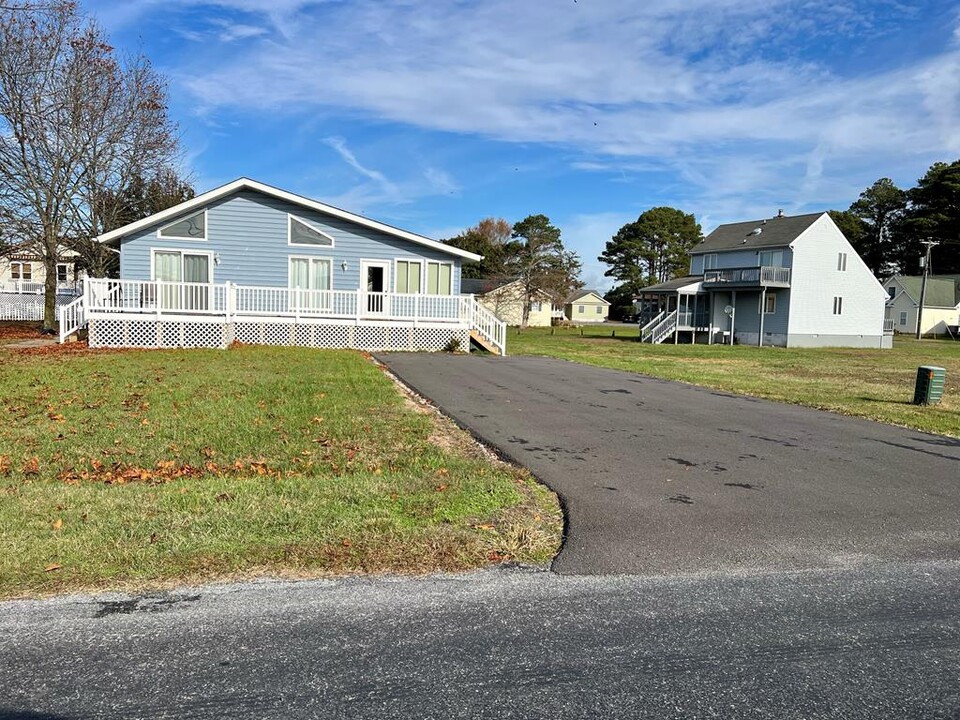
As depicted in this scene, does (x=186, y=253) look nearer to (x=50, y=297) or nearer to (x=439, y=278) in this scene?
(x=50, y=297)

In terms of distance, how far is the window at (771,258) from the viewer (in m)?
39.7

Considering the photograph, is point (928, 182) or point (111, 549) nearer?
point (111, 549)

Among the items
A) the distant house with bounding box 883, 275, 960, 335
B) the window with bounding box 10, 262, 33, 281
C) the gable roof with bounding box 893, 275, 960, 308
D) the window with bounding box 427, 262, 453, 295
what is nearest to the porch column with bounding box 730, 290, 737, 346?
the window with bounding box 427, 262, 453, 295

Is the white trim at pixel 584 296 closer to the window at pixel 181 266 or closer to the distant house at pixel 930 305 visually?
the distant house at pixel 930 305

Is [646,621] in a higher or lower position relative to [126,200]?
lower

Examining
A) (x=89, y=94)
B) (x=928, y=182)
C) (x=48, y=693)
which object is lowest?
(x=48, y=693)

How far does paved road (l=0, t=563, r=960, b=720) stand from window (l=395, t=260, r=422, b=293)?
19.9m

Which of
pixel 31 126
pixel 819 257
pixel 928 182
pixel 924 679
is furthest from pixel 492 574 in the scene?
pixel 928 182

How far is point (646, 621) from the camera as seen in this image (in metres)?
3.43

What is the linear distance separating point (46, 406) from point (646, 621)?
27.7 ft

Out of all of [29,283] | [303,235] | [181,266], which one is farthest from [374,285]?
[29,283]

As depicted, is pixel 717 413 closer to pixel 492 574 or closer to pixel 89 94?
pixel 492 574

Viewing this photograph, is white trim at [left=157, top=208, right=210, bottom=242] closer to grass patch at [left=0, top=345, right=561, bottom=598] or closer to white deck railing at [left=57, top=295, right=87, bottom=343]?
white deck railing at [left=57, top=295, right=87, bottom=343]

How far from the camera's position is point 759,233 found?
139ft
